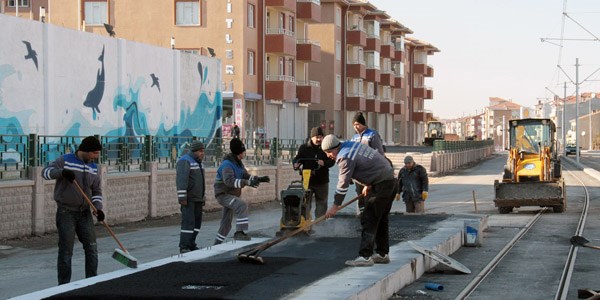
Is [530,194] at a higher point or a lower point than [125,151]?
lower

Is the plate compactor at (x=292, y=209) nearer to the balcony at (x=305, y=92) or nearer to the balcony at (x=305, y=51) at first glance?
the balcony at (x=305, y=51)

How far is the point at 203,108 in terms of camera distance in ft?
136

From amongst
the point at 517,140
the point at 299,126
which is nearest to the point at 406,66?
the point at 299,126

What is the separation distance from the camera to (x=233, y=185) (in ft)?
50.6

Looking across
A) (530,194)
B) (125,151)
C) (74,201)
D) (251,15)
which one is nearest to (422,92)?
(251,15)

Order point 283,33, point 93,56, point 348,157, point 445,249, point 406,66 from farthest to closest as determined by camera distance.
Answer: point 406,66, point 283,33, point 93,56, point 445,249, point 348,157

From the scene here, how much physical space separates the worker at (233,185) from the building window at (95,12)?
41.0 m

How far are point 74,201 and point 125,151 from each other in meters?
12.6

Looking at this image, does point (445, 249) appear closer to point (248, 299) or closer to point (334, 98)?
point (248, 299)

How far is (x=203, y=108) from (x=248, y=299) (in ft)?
105

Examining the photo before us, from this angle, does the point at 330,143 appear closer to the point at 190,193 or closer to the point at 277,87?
the point at 190,193

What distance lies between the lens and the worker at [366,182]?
12.6 meters

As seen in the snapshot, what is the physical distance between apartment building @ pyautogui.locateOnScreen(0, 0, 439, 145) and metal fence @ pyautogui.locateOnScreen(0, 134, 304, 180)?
915cm

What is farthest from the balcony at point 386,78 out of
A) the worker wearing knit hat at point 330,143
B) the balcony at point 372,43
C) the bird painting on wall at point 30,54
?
the worker wearing knit hat at point 330,143
